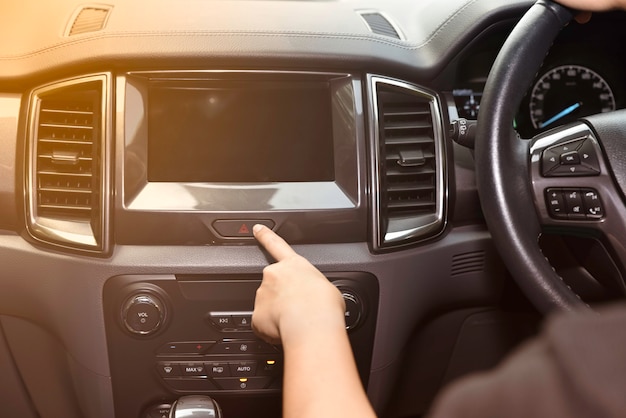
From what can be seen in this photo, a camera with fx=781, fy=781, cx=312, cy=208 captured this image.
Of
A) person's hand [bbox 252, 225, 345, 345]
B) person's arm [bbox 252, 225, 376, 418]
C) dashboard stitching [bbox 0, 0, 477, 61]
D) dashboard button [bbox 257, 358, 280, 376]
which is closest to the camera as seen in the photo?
person's arm [bbox 252, 225, 376, 418]

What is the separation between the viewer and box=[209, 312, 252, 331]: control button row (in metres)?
1.60

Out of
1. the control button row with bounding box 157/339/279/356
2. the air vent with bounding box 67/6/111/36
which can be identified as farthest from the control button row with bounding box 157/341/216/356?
the air vent with bounding box 67/6/111/36

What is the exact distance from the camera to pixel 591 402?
0.47 metres

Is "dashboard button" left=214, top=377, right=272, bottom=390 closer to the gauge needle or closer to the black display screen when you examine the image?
the black display screen

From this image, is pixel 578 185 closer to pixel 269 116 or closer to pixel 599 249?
pixel 599 249

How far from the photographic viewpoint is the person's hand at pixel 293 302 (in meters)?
1.08

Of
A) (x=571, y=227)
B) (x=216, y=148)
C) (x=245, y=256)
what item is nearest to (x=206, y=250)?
(x=245, y=256)

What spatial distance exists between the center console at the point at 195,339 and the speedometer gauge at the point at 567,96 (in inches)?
23.3

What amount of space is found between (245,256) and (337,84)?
397 millimetres

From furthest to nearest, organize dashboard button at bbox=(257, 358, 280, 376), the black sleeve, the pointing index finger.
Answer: dashboard button at bbox=(257, 358, 280, 376)
the pointing index finger
the black sleeve

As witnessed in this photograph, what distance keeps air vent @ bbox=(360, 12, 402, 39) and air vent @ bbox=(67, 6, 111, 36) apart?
1.84ft

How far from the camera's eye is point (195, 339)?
1.62 meters

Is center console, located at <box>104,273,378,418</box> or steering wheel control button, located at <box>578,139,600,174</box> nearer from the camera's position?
steering wheel control button, located at <box>578,139,600,174</box>

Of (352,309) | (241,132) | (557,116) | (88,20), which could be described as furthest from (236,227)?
(557,116)
